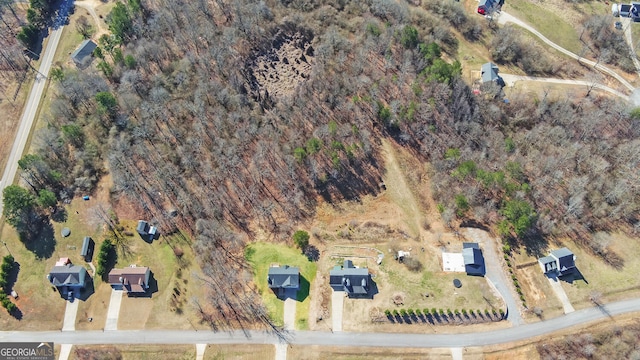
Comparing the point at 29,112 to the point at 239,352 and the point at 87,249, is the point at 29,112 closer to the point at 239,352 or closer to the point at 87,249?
the point at 87,249

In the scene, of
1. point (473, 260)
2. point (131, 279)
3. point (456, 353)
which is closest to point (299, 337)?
point (456, 353)

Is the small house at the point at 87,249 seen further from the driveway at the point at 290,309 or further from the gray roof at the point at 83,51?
the gray roof at the point at 83,51

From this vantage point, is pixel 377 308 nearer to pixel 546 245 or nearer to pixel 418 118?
pixel 546 245

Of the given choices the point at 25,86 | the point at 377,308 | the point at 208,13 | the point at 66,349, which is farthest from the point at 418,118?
the point at 25,86

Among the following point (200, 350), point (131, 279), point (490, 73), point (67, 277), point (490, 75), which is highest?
A: point (67, 277)

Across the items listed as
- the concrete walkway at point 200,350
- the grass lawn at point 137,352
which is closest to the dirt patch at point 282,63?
the concrete walkway at point 200,350
